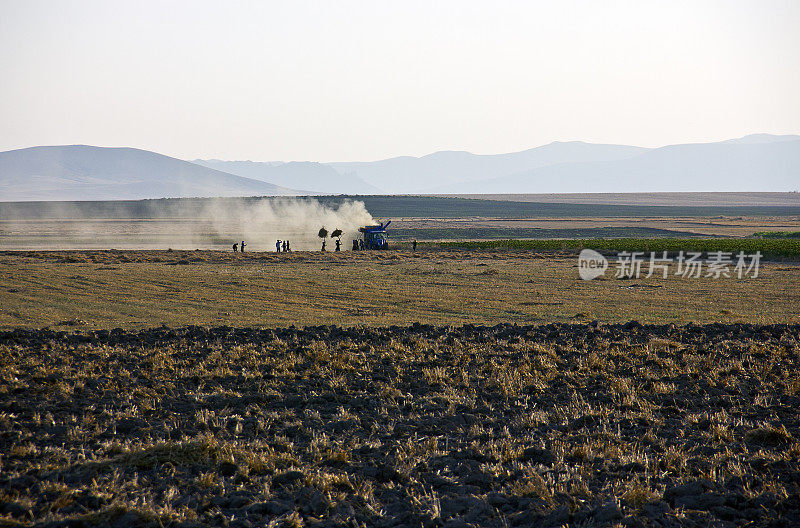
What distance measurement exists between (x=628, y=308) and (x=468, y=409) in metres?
15.2

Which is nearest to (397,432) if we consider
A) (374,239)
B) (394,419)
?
(394,419)

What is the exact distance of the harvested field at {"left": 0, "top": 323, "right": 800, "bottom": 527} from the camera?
7480 mm

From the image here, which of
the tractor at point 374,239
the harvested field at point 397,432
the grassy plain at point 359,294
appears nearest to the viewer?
the harvested field at point 397,432

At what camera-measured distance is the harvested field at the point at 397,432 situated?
24.5 ft

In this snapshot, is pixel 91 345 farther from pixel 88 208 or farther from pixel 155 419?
pixel 88 208

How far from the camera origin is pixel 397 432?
33.1ft

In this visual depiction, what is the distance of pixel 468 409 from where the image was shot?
11336 mm

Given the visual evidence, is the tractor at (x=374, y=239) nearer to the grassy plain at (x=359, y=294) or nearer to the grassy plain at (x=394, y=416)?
the grassy plain at (x=359, y=294)

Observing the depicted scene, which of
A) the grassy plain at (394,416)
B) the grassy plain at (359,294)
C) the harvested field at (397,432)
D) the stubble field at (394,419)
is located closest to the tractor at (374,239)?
the grassy plain at (359,294)

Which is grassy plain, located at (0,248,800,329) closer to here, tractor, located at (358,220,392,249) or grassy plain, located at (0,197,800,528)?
grassy plain, located at (0,197,800,528)

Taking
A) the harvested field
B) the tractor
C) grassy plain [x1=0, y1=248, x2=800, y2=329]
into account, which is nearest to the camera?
the harvested field

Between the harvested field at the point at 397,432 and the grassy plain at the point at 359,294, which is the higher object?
the harvested field at the point at 397,432

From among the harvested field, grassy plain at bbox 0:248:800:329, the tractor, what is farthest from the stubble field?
the tractor

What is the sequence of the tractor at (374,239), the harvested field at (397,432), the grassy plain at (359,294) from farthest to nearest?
the tractor at (374,239)
the grassy plain at (359,294)
the harvested field at (397,432)
